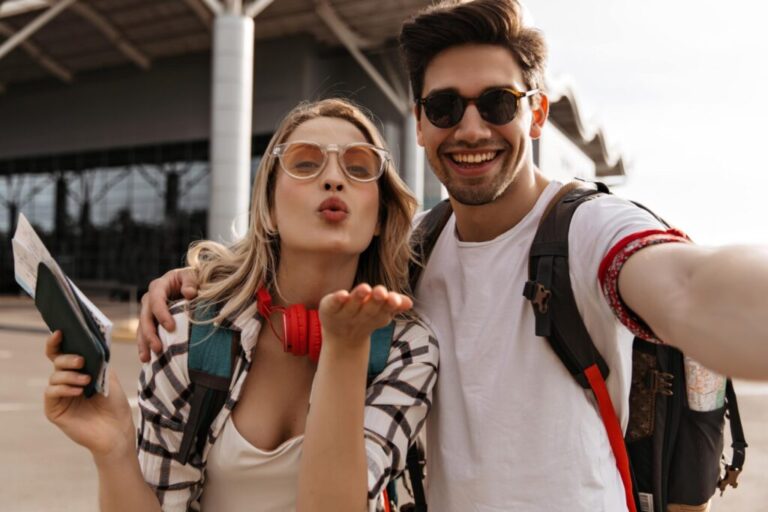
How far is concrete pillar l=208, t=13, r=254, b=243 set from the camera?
57.0 ft

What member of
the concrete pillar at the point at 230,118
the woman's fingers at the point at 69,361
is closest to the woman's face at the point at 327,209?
the woman's fingers at the point at 69,361

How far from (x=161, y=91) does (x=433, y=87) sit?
1163 inches

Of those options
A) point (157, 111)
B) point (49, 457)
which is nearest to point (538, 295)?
point (49, 457)

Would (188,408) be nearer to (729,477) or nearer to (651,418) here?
(651,418)

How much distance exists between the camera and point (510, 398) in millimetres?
1938

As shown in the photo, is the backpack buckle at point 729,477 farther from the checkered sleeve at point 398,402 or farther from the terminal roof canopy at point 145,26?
the terminal roof canopy at point 145,26

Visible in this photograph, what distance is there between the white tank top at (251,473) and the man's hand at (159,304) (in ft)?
1.22

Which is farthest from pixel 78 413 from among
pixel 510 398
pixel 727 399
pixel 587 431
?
pixel 727 399

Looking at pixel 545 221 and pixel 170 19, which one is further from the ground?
pixel 170 19

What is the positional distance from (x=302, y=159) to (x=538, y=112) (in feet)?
2.90

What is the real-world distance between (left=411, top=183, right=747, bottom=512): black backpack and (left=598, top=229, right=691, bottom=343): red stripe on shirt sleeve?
0.19m

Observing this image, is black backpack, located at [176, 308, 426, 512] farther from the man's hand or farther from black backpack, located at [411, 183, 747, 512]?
black backpack, located at [411, 183, 747, 512]

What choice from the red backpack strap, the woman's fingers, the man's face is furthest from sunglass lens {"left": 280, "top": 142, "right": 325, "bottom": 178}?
the red backpack strap

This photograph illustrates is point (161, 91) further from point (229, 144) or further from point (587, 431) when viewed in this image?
point (587, 431)
